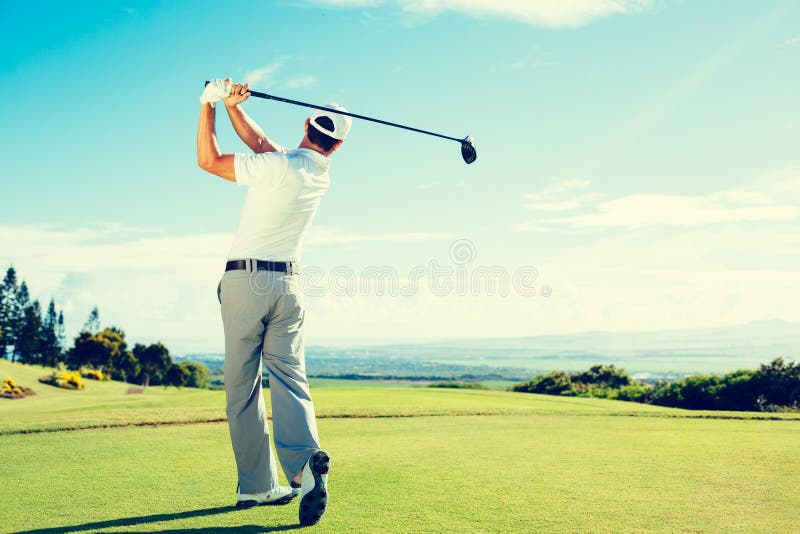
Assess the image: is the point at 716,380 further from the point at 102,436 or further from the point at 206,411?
the point at 102,436

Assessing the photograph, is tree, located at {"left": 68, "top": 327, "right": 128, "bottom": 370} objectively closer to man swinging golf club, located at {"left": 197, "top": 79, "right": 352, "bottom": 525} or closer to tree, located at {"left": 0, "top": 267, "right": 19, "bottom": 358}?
tree, located at {"left": 0, "top": 267, "right": 19, "bottom": 358}

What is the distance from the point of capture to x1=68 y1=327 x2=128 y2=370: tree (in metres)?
61.0

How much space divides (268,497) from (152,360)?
209ft

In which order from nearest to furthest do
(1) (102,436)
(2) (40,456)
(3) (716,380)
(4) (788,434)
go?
(2) (40,456), (1) (102,436), (4) (788,434), (3) (716,380)

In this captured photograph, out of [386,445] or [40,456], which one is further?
[386,445]

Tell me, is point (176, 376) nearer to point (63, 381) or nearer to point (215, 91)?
point (63, 381)

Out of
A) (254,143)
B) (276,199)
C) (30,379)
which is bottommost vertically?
(30,379)

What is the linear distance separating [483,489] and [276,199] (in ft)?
8.33

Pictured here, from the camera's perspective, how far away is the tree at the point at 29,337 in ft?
246

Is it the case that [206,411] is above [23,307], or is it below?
below

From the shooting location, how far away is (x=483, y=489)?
490 cm

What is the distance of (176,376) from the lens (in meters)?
66.2

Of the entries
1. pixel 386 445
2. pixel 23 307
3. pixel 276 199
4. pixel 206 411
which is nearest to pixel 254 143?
pixel 276 199

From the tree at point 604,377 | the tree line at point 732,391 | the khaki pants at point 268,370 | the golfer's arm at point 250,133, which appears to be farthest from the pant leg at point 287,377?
the tree at point 604,377
